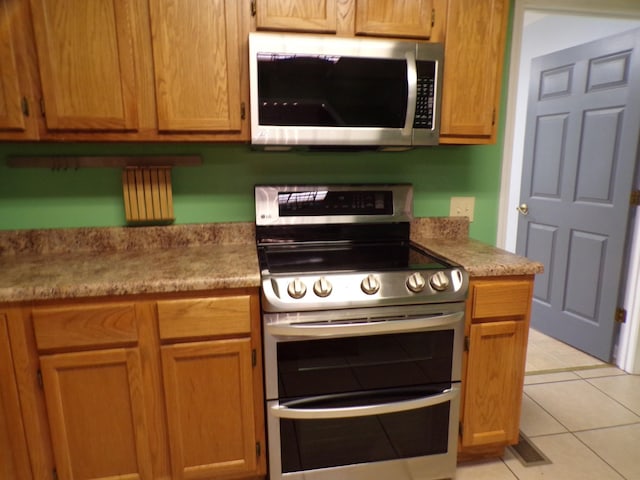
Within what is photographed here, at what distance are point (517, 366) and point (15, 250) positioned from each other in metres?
2.14

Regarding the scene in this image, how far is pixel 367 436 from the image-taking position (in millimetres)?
1457

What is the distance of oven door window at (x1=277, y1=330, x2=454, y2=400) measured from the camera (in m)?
1.35

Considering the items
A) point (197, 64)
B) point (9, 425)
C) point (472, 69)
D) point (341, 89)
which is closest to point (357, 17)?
point (341, 89)

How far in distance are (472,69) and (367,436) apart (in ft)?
4.92

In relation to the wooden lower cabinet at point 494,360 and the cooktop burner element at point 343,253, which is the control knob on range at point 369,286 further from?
the wooden lower cabinet at point 494,360

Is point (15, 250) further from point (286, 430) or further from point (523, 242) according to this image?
point (523, 242)

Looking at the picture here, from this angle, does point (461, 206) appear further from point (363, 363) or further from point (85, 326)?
point (85, 326)

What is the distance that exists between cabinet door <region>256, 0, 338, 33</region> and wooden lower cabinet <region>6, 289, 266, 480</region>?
0.98 metres

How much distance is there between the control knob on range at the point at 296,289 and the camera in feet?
4.20

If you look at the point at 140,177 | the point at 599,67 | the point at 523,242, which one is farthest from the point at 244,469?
the point at 599,67

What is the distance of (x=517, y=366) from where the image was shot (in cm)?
155

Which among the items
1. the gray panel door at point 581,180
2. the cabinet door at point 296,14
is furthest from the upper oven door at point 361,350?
the gray panel door at point 581,180

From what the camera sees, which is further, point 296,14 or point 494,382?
point 494,382

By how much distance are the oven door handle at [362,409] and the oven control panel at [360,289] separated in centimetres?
37
